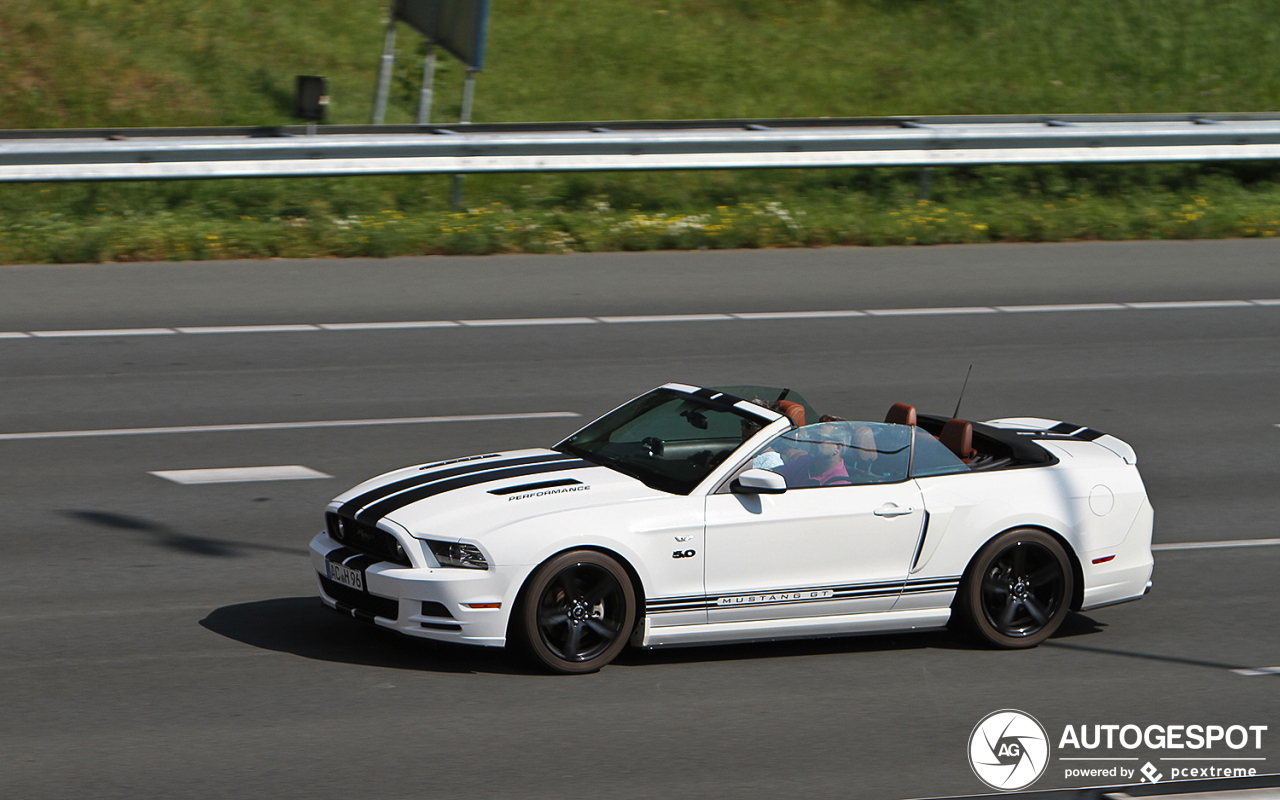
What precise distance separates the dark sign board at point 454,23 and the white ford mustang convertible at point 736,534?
11.8 meters

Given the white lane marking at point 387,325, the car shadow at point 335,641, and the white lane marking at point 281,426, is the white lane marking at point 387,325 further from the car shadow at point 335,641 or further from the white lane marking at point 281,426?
the car shadow at point 335,641

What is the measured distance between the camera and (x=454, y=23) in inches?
787

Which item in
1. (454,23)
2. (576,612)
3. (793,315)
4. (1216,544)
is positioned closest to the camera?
(576,612)

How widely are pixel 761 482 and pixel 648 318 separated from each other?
25.7 feet

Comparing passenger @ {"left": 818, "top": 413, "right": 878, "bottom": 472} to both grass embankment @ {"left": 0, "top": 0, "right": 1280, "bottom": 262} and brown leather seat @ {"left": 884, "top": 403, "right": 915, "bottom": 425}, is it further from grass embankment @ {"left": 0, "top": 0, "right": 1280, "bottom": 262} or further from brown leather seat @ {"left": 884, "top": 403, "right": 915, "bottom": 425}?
grass embankment @ {"left": 0, "top": 0, "right": 1280, "bottom": 262}

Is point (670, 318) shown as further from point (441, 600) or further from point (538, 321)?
point (441, 600)

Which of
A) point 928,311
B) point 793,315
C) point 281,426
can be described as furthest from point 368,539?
point 928,311

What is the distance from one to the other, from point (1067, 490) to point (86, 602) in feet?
16.5

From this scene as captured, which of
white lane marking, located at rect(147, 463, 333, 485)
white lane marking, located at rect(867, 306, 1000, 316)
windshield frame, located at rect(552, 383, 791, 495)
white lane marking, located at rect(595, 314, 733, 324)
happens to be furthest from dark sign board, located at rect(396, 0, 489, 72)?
windshield frame, located at rect(552, 383, 791, 495)

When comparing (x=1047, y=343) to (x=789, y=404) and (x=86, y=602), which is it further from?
(x=86, y=602)

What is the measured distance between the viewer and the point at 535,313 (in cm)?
1515

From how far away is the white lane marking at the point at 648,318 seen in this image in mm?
13969
